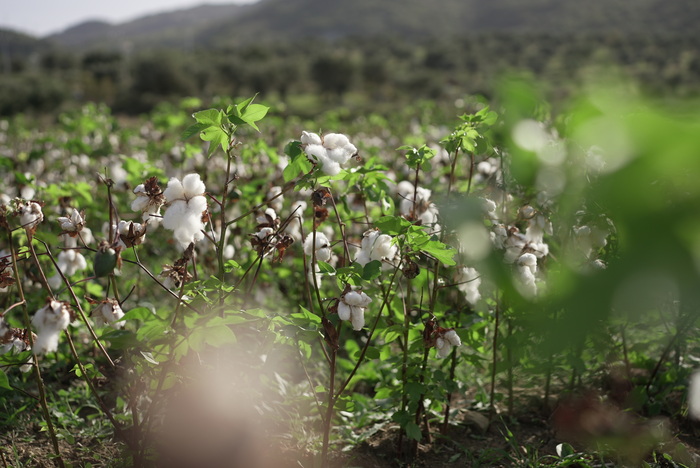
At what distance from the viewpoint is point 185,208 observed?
159 cm

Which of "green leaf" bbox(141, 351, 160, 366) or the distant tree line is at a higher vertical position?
the distant tree line

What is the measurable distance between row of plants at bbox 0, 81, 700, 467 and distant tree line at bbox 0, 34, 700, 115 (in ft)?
80.0

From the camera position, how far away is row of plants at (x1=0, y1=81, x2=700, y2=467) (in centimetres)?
40

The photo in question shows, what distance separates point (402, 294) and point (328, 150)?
0.68m

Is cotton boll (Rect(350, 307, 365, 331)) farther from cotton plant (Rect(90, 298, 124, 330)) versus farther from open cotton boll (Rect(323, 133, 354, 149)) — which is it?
cotton plant (Rect(90, 298, 124, 330))

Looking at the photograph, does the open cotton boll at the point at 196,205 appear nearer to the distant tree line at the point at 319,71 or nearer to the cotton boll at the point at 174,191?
the cotton boll at the point at 174,191

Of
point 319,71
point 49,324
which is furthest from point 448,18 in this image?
point 49,324

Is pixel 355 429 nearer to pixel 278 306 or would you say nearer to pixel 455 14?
pixel 278 306

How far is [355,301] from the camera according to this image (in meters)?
1.74

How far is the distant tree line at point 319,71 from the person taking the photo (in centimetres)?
2878

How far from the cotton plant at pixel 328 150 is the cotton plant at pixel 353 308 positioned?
14.4 inches

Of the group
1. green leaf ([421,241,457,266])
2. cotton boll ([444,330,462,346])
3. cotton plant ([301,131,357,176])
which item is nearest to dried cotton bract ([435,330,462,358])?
cotton boll ([444,330,462,346])

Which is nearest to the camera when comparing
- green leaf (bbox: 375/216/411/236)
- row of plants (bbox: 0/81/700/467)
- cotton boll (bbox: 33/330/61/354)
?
row of plants (bbox: 0/81/700/467)

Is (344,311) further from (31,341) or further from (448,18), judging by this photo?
(448,18)
